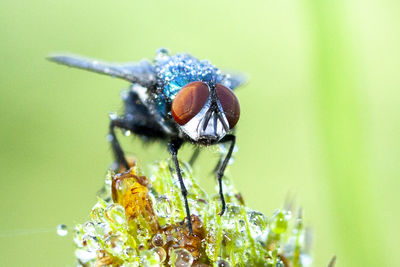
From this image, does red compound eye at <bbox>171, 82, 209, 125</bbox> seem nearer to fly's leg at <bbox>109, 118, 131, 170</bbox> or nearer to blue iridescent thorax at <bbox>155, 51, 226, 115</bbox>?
blue iridescent thorax at <bbox>155, 51, 226, 115</bbox>

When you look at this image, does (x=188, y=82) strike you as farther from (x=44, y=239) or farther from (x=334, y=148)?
(x=44, y=239)

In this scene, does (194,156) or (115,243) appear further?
(194,156)

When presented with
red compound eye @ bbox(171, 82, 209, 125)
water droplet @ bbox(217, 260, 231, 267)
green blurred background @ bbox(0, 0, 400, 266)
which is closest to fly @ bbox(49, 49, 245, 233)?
red compound eye @ bbox(171, 82, 209, 125)

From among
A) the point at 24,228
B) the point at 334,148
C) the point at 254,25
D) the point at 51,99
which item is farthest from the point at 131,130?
the point at 254,25

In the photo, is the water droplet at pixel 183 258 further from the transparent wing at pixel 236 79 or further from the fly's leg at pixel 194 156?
the transparent wing at pixel 236 79

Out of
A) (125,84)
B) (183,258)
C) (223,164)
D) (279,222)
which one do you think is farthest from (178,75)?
(125,84)

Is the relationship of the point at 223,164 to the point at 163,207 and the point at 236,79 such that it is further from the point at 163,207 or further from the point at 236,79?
the point at 236,79

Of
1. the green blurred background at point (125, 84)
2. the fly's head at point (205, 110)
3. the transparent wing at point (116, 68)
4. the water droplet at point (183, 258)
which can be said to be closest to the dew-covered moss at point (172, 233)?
the water droplet at point (183, 258)
